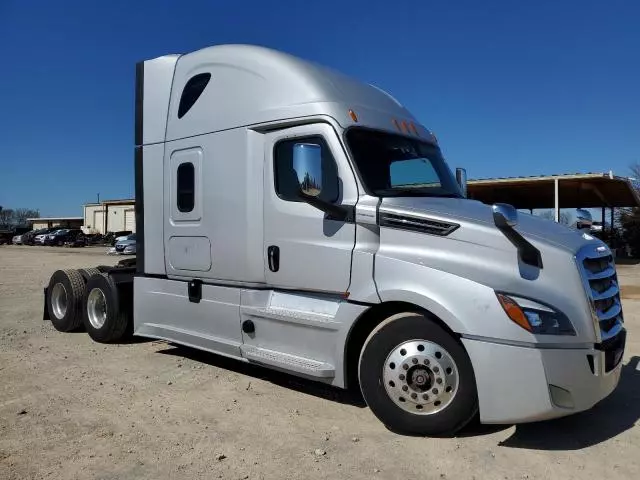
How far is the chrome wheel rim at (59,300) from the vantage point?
27.3 feet

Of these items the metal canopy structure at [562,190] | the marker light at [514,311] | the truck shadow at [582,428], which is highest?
the metal canopy structure at [562,190]

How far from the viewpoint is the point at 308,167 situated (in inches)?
195

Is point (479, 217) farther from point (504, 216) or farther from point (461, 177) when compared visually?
point (461, 177)

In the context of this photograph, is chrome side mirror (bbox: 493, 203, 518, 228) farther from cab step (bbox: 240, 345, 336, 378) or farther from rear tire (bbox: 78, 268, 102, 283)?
rear tire (bbox: 78, 268, 102, 283)

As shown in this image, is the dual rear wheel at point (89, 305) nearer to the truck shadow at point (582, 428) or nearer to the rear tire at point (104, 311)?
the rear tire at point (104, 311)

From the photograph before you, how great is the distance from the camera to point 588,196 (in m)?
29.3

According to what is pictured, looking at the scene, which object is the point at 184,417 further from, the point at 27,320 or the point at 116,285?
the point at 27,320

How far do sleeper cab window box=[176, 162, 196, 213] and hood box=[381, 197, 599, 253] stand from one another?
2.42 m

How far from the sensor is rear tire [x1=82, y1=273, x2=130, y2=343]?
23.8 feet

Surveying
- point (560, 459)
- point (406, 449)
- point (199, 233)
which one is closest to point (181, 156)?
point (199, 233)

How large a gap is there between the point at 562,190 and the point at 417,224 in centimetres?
2543

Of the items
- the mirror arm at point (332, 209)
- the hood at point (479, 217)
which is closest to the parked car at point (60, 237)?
the mirror arm at point (332, 209)

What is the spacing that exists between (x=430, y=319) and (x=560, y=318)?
897 mm

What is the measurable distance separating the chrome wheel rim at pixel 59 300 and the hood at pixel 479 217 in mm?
5856
